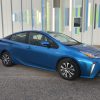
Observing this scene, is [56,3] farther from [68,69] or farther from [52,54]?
[68,69]

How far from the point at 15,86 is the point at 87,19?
9.02m

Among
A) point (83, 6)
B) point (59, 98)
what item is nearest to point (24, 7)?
point (83, 6)

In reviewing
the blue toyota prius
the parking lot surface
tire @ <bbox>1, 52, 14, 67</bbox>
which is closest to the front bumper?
the blue toyota prius

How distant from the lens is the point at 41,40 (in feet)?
22.5

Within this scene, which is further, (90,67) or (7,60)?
(7,60)

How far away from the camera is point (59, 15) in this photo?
13688 mm

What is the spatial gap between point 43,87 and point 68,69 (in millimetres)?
958

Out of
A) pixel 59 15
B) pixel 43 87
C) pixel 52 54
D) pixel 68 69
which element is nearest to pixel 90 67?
pixel 68 69

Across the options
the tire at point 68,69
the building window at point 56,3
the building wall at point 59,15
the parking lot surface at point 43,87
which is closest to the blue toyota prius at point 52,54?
the tire at point 68,69

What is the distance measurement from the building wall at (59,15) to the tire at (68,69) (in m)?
7.65

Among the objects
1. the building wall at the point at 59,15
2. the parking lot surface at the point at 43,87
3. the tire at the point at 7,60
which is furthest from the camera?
the building wall at the point at 59,15

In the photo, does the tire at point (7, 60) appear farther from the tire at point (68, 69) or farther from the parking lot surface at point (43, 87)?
the tire at point (68, 69)

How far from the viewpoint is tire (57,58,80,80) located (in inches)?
236

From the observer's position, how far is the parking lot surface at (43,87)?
4949 millimetres
